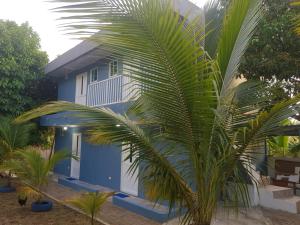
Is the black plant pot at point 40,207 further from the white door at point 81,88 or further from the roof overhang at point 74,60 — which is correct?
the white door at point 81,88

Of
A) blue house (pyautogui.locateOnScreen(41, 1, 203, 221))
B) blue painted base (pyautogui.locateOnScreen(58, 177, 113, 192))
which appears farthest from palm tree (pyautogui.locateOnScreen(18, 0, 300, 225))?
blue painted base (pyautogui.locateOnScreen(58, 177, 113, 192))

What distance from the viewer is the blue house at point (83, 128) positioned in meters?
10.6

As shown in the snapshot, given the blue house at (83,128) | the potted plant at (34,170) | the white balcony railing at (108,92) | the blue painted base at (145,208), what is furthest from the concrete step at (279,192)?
the potted plant at (34,170)

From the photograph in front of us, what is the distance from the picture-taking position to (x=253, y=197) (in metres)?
9.45

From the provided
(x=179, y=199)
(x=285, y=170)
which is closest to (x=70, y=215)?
(x=179, y=199)

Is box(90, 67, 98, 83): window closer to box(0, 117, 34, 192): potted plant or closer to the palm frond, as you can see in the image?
box(0, 117, 34, 192): potted plant

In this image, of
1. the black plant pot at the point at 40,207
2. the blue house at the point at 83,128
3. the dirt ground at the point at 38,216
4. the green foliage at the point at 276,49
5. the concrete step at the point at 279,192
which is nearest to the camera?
the green foliage at the point at 276,49

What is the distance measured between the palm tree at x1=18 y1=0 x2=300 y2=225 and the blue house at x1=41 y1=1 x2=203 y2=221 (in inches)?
168

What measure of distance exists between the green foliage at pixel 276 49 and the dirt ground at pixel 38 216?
18.5 ft

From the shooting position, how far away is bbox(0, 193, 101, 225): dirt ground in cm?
746

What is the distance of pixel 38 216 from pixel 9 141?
511cm

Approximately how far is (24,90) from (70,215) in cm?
994

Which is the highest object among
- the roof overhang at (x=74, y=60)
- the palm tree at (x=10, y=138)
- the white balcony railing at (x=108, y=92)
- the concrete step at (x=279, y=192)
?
the roof overhang at (x=74, y=60)

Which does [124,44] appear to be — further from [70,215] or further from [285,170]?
[285,170]
